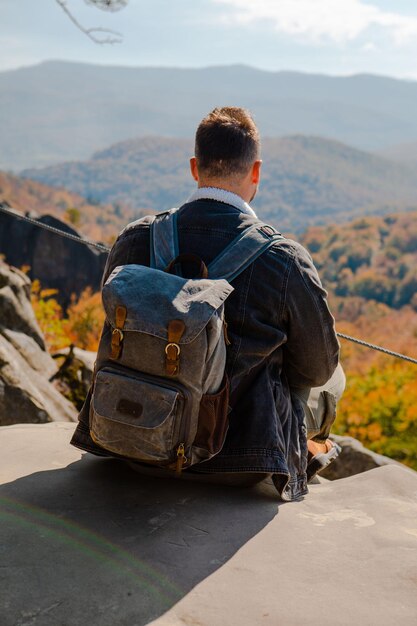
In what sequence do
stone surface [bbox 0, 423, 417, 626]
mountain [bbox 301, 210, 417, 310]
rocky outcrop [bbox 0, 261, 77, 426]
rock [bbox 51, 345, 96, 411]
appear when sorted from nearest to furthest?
stone surface [bbox 0, 423, 417, 626], rocky outcrop [bbox 0, 261, 77, 426], rock [bbox 51, 345, 96, 411], mountain [bbox 301, 210, 417, 310]

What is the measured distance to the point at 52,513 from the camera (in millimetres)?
2846

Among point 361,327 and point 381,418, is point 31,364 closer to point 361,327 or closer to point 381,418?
point 381,418

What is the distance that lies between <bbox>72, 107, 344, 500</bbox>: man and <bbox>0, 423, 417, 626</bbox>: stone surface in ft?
0.58

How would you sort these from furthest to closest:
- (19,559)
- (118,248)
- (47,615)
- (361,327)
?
1. (361,327)
2. (118,248)
3. (19,559)
4. (47,615)

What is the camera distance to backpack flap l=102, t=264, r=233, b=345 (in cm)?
253

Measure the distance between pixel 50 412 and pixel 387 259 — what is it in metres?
89.0

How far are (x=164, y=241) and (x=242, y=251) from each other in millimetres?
312

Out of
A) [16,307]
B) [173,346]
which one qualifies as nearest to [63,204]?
[16,307]

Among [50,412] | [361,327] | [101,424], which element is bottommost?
[361,327]

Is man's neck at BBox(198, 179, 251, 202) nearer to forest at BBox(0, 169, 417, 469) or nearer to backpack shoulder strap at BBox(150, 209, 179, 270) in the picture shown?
backpack shoulder strap at BBox(150, 209, 179, 270)

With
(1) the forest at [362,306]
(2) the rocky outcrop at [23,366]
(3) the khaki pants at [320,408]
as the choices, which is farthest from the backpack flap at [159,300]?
(1) the forest at [362,306]

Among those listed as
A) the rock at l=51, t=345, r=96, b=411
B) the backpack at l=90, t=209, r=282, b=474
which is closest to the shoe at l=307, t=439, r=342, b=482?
the backpack at l=90, t=209, r=282, b=474

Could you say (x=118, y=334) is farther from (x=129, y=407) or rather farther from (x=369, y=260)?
(x=369, y=260)

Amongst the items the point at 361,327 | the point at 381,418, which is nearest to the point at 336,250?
the point at 361,327
